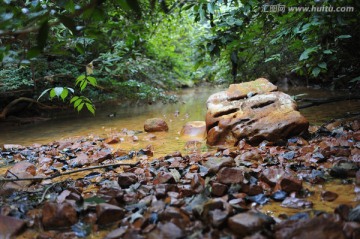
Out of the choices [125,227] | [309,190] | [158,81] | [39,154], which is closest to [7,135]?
[39,154]

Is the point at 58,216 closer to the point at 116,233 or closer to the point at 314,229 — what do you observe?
the point at 116,233

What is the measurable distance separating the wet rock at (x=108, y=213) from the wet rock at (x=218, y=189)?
19.1 inches

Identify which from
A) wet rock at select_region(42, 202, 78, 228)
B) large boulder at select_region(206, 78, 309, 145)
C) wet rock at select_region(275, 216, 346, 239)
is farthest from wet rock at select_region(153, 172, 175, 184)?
large boulder at select_region(206, 78, 309, 145)

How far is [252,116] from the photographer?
3410 mm

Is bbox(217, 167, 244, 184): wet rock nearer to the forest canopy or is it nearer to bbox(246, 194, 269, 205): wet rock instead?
bbox(246, 194, 269, 205): wet rock

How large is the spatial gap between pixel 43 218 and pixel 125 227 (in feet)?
1.34

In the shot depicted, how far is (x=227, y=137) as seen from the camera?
11.2 feet

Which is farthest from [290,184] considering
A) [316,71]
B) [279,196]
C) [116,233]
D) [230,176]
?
[316,71]

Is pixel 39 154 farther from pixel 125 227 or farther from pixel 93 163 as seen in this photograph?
→ pixel 125 227

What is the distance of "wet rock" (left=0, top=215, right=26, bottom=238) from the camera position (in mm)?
1332

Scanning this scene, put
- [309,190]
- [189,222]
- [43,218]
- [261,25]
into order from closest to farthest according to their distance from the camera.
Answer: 1. [189,222]
2. [43,218]
3. [309,190]
4. [261,25]

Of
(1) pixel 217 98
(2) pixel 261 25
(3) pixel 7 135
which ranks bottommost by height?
(3) pixel 7 135

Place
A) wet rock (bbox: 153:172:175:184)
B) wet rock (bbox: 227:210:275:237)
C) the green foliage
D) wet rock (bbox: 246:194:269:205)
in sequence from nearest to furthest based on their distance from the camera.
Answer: wet rock (bbox: 227:210:275:237) < wet rock (bbox: 246:194:269:205) < wet rock (bbox: 153:172:175:184) < the green foliage

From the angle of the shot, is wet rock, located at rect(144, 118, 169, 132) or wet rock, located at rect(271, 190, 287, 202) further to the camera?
wet rock, located at rect(144, 118, 169, 132)
